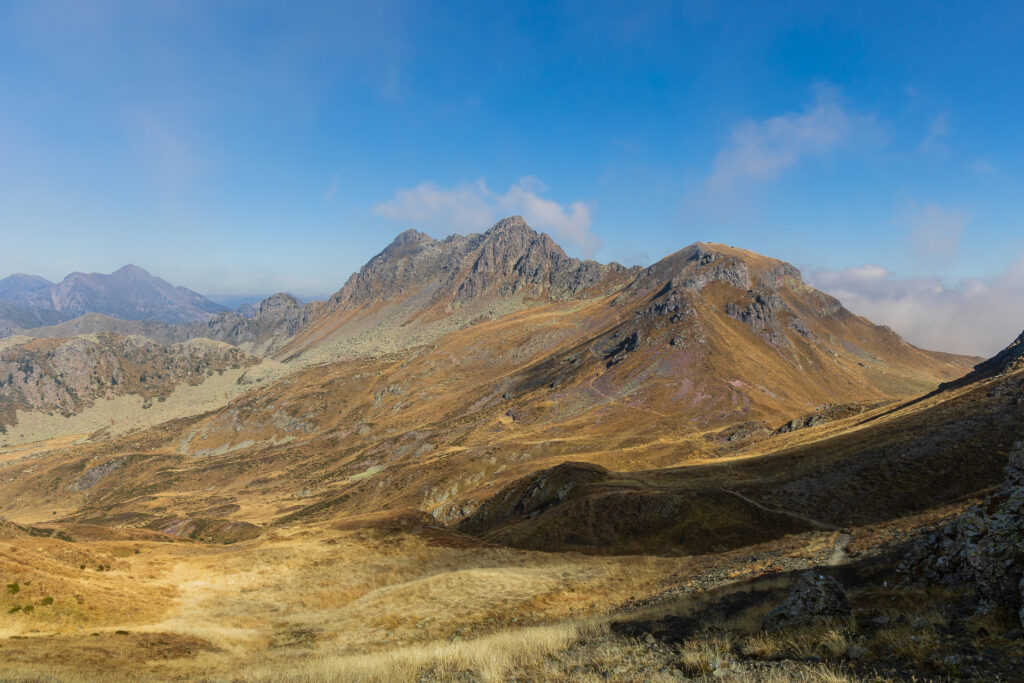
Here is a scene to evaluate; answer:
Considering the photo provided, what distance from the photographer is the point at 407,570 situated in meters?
37.6

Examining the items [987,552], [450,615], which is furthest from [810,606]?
[450,615]

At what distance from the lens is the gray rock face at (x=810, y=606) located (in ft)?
41.4

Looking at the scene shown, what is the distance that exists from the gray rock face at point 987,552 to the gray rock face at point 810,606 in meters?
3.01

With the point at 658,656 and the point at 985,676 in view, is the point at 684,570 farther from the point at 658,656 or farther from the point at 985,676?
the point at 985,676

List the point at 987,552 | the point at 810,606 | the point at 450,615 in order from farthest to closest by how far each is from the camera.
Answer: the point at 450,615 < the point at 810,606 < the point at 987,552

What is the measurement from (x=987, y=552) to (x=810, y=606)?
4.42 metres

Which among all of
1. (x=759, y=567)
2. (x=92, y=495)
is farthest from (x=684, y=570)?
(x=92, y=495)

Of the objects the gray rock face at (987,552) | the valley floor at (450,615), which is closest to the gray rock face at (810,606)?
the valley floor at (450,615)

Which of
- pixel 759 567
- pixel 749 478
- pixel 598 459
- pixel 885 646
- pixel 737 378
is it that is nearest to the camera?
pixel 885 646

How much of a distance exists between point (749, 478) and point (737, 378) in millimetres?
84357

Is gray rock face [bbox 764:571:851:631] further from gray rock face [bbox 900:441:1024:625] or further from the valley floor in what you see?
gray rock face [bbox 900:441:1024:625]

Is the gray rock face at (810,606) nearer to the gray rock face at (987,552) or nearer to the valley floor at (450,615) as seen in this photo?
the valley floor at (450,615)

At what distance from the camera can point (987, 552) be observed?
38.4 ft

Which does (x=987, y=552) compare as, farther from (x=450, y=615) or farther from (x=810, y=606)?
(x=450, y=615)
